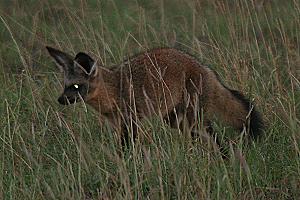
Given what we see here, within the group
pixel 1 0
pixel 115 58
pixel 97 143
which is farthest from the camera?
pixel 1 0

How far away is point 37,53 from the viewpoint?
8.25 meters

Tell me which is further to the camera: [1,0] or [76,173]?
[1,0]

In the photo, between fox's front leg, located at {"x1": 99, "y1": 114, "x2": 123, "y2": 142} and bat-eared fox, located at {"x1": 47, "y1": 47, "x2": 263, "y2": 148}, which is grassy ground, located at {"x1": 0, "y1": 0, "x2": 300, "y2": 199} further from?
bat-eared fox, located at {"x1": 47, "y1": 47, "x2": 263, "y2": 148}

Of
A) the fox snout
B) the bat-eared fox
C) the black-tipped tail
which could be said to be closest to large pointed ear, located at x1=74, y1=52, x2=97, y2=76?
the bat-eared fox

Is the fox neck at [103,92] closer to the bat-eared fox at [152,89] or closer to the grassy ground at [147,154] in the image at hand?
the bat-eared fox at [152,89]

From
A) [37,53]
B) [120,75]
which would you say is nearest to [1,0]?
[37,53]

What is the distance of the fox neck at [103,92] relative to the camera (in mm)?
5984

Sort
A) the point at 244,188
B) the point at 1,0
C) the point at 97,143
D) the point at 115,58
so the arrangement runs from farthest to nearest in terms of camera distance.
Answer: the point at 1,0, the point at 115,58, the point at 97,143, the point at 244,188

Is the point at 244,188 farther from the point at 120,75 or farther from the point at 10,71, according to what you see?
the point at 10,71

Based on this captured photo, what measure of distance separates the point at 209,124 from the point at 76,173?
58.5 inches

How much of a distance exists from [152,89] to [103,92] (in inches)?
15.1

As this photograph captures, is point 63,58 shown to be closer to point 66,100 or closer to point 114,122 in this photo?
point 66,100

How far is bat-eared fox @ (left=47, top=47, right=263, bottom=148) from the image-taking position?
18.8ft

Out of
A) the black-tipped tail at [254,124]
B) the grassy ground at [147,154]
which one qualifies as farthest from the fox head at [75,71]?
the black-tipped tail at [254,124]
